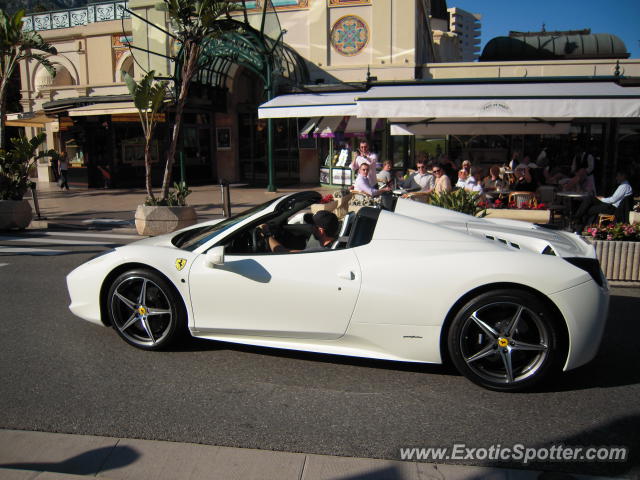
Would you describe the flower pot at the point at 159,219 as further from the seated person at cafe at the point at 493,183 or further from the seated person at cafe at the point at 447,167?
the seated person at cafe at the point at 447,167

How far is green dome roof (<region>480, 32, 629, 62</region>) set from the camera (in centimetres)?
2506

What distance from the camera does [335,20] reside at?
20.6m

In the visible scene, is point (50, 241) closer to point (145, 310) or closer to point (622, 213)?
point (145, 310)

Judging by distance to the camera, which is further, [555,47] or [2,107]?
[555,47]

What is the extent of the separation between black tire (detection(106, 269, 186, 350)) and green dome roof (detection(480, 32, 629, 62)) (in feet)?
81.5

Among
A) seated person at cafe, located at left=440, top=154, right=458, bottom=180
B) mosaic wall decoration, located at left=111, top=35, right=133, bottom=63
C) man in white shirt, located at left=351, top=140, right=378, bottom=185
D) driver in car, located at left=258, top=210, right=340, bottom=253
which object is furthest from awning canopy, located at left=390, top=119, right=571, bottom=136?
mosaic wall decoration, located at left=111, top=35, right=133, bottom=63

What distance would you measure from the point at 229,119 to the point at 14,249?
15340 mm

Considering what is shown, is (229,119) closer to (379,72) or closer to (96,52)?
(379,72)

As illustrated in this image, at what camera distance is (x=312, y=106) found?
14633 millimetres

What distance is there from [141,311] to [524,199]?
8944 millimetres

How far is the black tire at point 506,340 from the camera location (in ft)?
12.3

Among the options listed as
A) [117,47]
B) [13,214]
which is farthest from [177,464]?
[117,47]

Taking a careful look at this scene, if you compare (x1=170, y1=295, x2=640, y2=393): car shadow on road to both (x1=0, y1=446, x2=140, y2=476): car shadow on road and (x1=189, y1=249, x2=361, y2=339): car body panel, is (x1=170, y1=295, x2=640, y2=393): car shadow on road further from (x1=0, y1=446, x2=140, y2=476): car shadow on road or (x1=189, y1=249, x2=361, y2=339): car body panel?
(x1=0, y1=446, x2=140, y2=476): car shadow on road

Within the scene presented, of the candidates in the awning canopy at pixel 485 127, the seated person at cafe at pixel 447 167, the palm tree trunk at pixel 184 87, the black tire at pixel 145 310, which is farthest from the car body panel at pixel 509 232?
the seated person at cafe at pixel 447 167
